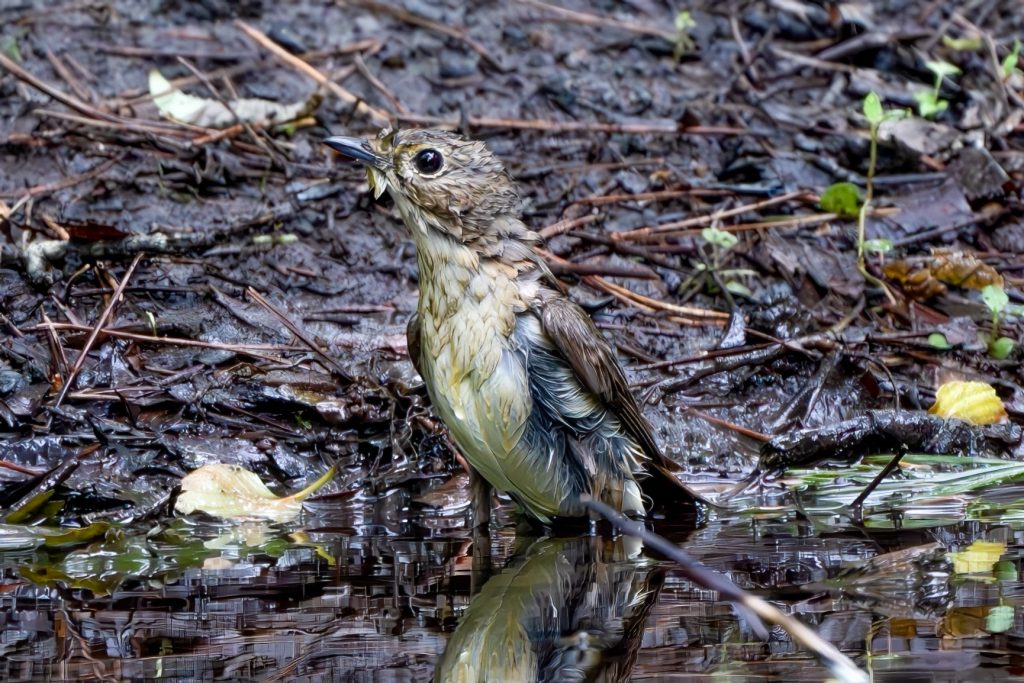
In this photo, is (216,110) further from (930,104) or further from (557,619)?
(557,619)

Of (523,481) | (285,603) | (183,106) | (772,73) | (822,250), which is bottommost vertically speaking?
(285,603)

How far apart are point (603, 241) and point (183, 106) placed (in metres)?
2.86

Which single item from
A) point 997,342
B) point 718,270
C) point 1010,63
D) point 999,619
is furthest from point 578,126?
point 999,619

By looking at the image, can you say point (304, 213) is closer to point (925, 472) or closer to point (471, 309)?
point (471, 309)

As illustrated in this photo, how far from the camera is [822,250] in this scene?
705 centimetres

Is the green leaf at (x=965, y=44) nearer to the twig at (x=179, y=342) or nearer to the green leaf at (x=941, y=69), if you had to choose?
the green leaf at (x=941, y=69)

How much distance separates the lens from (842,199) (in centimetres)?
727

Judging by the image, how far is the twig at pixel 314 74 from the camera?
798cm

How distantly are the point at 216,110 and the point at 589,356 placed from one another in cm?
413

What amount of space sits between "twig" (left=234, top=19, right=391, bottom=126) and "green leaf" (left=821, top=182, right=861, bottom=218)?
2774mm

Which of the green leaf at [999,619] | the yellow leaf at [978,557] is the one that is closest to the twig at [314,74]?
the yellow leaf at [978,557]

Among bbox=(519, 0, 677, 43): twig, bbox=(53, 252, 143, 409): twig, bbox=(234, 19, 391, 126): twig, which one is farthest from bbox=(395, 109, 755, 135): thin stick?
bbox=(53, 252, 143, 409): twig

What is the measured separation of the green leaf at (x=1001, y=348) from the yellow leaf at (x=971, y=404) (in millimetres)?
540

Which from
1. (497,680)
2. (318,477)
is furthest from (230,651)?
(318,477)
